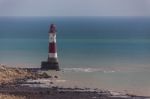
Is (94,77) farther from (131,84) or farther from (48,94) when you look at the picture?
(48,94)

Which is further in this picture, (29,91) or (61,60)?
(61,60)

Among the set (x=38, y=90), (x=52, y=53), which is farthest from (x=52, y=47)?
(x=38, y=90)

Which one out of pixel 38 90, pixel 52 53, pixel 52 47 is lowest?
pixel 38 90

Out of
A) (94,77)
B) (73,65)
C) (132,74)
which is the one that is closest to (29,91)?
(94,77)

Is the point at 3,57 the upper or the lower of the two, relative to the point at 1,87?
upper

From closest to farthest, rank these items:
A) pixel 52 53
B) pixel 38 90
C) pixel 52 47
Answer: pixel 38 90 < pixel 52 47 < pixel 52 53

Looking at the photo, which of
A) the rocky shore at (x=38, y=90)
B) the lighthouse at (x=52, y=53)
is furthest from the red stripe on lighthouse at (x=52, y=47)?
the rocky shore at (x=38, y=90)

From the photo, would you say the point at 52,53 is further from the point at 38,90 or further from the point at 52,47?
the point at 38,90

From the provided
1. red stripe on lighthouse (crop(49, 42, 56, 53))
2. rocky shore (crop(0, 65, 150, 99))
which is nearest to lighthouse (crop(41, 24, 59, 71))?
red stripe on lighthouse (crop(49, 42, 56, 53))
